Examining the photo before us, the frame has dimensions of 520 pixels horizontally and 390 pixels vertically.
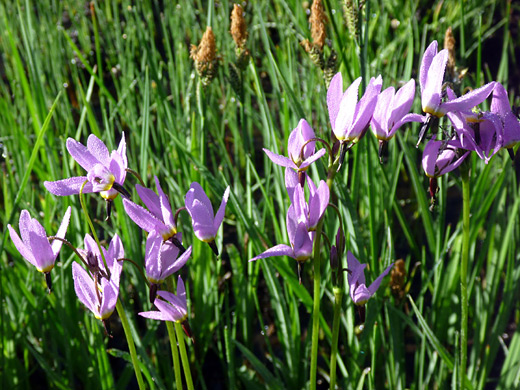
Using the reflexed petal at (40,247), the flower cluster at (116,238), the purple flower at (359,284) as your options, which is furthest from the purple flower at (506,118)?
the reflexed petal at (40,247)

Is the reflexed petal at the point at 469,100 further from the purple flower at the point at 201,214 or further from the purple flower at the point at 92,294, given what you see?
the purple flower at the point at 92,294

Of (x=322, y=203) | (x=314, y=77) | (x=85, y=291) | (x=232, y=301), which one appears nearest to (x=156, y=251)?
(x=85, y=291)

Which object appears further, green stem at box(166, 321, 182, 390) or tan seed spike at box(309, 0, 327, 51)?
tan seed spike at box(309, 0, 327, 51)

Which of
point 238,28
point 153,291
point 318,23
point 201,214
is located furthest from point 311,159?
point 238,28

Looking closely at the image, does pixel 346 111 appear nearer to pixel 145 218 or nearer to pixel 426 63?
pixel 426 63

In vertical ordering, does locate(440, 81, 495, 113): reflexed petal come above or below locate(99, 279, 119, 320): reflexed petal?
above

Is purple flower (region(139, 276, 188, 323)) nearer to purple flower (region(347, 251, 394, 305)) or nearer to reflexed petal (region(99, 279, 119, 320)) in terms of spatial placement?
reflexed petal (region(99, 279, 119, 320))

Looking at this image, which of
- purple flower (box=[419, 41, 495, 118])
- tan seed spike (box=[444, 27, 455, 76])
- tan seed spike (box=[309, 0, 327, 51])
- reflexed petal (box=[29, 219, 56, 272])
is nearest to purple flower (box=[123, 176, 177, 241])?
reflexed petal (box=[29, 219, 56, 272])
